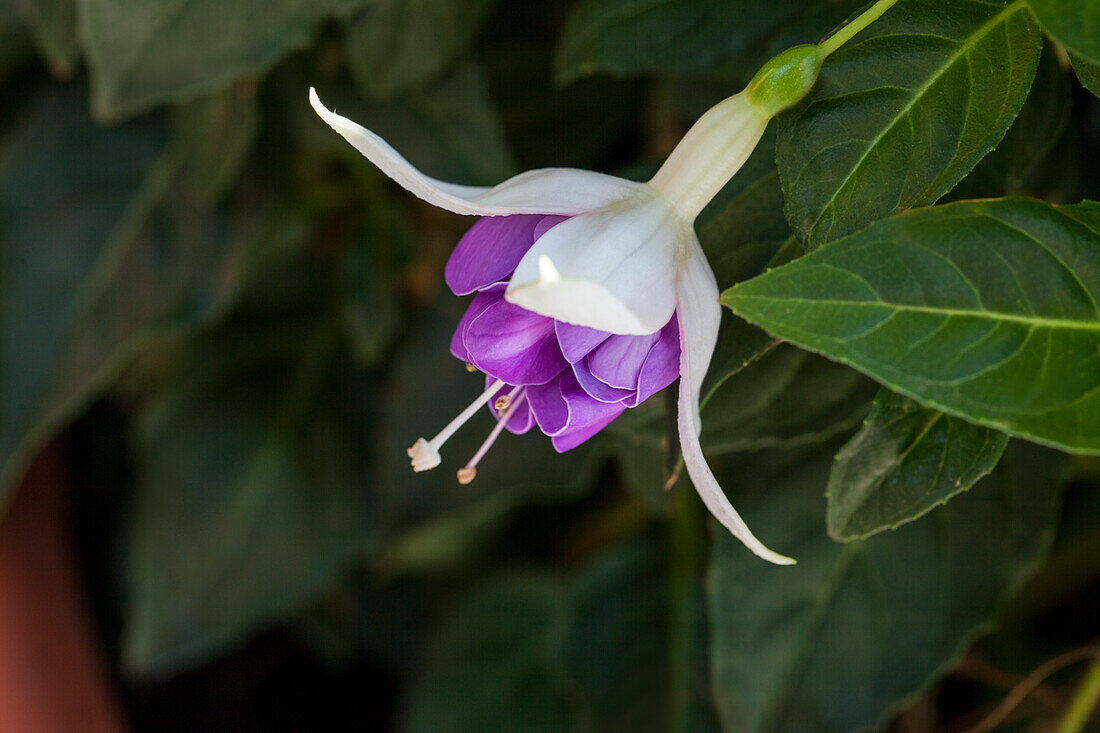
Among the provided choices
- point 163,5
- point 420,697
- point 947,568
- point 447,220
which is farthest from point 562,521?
point 163,5

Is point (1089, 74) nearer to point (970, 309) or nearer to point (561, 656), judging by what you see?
point (970, 309)

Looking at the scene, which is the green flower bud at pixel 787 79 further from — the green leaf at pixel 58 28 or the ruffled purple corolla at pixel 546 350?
the green leaf at pixel 58 28

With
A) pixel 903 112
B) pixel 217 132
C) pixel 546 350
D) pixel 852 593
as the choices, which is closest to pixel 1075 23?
pixel 903 112

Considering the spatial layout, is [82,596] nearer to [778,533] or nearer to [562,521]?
[562,521]

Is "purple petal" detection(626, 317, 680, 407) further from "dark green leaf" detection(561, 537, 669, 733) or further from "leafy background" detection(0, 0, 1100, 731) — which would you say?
"dark green leaf" detection(561, 537, 669, 733)

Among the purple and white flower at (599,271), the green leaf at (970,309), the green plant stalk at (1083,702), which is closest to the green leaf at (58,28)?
the purple and white flower at (599,271)

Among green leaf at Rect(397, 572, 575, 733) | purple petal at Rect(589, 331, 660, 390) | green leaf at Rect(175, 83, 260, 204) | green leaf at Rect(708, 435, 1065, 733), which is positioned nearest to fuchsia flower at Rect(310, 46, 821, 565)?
purple petal at Rect(589, 331, 660, 390)
